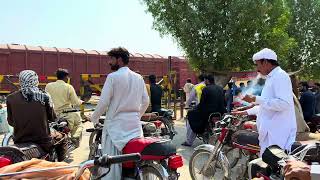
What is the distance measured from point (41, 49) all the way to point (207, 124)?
574 inches

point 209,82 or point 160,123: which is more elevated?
point 209,82

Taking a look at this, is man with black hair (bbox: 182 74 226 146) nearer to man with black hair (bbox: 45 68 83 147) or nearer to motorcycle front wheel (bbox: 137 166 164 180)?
man with black hair (bbox: 45 68 83 147)

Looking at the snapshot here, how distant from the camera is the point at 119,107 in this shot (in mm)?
4410

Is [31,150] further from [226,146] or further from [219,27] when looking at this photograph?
[219,27]

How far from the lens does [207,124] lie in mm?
8883

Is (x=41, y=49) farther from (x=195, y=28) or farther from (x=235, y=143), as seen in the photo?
(x=235, y=143)

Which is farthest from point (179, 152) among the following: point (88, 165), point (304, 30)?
point (304, 30)

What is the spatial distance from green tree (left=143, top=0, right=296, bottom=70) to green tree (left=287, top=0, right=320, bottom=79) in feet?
28.5

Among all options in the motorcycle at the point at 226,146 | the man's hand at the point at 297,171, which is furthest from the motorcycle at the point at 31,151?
the man's hand at the point at 297,171

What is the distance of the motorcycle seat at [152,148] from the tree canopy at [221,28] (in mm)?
13054

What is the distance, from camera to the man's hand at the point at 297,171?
209 centimetres

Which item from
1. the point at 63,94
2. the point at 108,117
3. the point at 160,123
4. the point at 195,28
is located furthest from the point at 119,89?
the point at 195,28

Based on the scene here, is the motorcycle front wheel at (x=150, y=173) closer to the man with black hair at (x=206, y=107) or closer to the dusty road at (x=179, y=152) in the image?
the dusty road at (x=179, y=152)

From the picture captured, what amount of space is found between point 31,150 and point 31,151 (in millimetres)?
15
